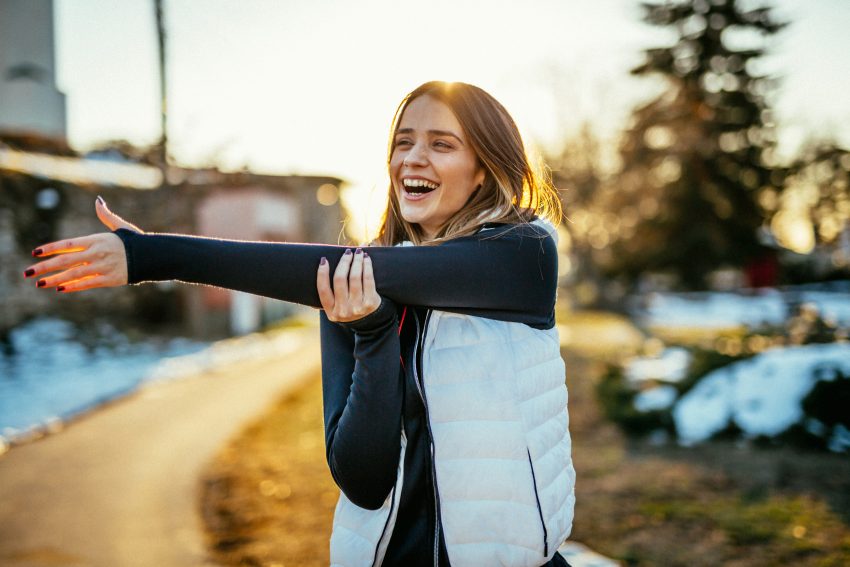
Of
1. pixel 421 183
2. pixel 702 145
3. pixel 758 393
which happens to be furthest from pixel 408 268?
pixel 702 145

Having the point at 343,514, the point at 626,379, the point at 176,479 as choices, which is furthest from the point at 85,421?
the point at 343,514

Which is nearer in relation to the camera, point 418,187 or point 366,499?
point 366,499

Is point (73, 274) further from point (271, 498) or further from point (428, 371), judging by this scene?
point (271, 498)

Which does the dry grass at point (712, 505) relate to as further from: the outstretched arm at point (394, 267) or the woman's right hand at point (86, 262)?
the woman's right hand at point (86, 262)

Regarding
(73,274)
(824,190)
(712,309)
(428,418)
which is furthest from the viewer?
(824,190)

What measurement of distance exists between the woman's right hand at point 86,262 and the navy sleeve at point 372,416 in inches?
18.4

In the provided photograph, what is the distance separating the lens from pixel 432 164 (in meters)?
1.60

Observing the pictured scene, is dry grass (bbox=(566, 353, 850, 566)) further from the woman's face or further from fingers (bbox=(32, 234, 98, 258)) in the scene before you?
fingers (bbox=(32, 234, 98, 258))

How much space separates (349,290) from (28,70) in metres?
17.8

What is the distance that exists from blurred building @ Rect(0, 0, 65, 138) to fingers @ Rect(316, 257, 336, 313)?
52.0 feet

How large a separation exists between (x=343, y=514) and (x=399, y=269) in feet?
1.96

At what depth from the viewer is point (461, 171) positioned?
162 cm

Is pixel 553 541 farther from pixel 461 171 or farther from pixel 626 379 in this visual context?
pixel 626 379

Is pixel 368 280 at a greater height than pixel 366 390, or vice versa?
pixel 368 280
